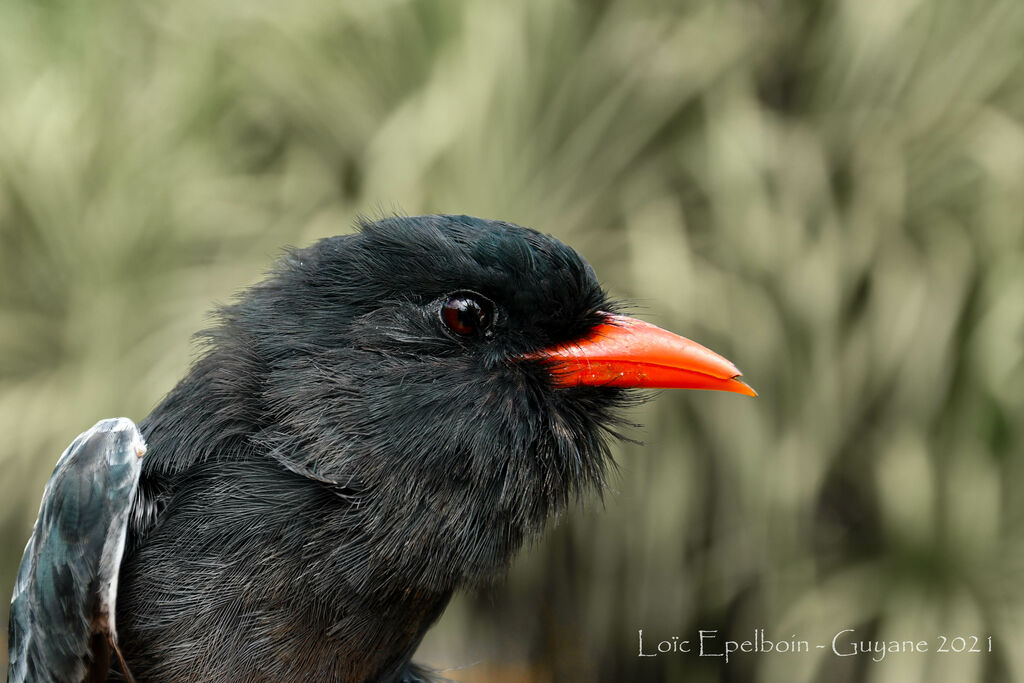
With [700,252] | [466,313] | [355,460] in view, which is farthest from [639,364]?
[700,252]

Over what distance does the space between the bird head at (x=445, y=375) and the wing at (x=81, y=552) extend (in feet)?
0.93

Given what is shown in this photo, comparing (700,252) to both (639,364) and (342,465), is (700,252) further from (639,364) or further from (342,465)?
(342,465)

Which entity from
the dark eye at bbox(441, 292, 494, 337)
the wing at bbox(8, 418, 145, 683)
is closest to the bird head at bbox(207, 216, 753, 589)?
the dark eye at bbox(441, 292, 494, 337)

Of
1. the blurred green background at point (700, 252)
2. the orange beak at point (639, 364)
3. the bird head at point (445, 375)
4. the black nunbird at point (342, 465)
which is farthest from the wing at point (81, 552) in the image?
the blurred green background at point (700, 252)

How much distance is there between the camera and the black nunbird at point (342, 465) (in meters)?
1.81

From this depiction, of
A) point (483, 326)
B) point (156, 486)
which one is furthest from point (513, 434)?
point (156, 486)

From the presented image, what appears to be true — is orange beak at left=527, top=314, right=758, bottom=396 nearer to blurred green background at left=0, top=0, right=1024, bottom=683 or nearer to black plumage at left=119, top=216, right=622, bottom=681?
black plumage at left=119, top=216, right=622, bottom=681

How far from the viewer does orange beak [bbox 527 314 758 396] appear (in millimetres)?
2014

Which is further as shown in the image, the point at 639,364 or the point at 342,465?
the point at 639,364

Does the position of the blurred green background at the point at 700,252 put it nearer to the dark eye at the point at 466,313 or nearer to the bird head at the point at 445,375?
the bird head at the point at 445,375

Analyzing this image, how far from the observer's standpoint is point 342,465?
1.81 metres

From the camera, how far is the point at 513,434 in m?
1.90

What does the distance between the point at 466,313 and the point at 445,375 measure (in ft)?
0.48

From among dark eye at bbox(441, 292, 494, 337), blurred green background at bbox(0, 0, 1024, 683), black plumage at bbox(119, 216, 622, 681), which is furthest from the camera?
blurred green background at bbox(0, 0, 1024, 683)
